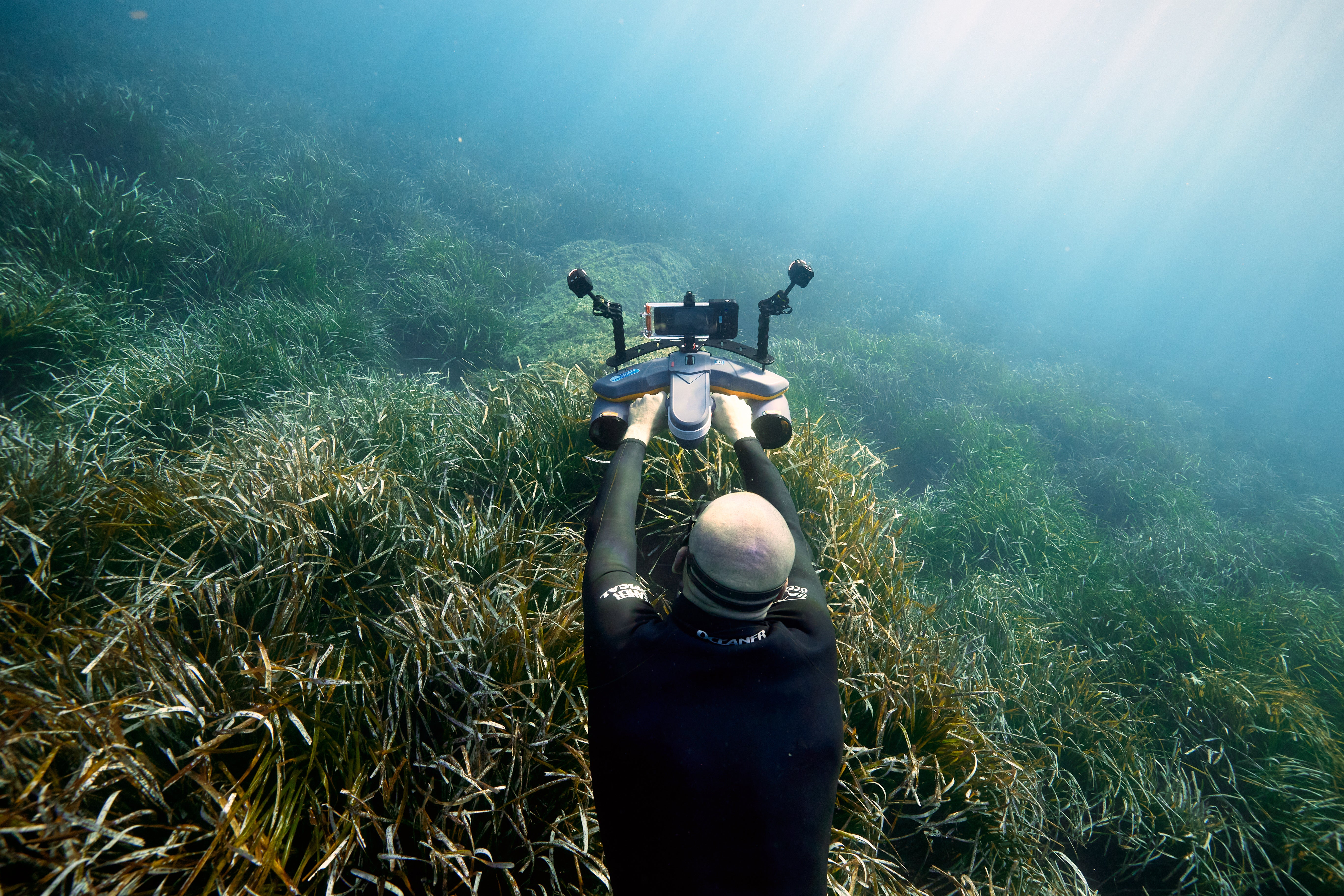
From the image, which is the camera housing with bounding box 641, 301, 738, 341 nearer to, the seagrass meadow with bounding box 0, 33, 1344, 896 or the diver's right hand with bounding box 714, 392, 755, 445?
the diver's right hand with bounding box 714, 392, 755, 445

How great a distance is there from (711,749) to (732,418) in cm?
162

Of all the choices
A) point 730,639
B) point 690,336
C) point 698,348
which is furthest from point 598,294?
point 730,639

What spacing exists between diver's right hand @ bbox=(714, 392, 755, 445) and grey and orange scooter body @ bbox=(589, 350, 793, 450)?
4 cm

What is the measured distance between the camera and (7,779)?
4.05ft

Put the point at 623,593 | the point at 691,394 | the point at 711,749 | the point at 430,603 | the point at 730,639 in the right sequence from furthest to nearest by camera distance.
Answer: the point at 691,394
the point at 430,603
the point at 623,593
the point at 730,639
the point at 711,749

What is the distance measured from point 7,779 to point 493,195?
41.9ft

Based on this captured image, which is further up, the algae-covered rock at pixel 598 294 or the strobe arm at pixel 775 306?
the strobe arm at pixel 775 306

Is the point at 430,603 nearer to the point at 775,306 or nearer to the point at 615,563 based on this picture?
the point at 615,563

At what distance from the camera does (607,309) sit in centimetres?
256

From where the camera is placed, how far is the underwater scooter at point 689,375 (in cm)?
236

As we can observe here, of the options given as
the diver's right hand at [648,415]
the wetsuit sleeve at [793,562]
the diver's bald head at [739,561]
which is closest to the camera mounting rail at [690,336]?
the diver's right hand at [648,415]

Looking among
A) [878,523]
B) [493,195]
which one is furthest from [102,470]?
[493,195]

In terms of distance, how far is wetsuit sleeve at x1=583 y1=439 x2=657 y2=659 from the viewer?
1445 millimetres

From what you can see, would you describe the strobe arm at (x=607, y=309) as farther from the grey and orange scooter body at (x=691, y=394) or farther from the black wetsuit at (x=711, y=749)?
the black wetsuit at (x=711, y=749)
